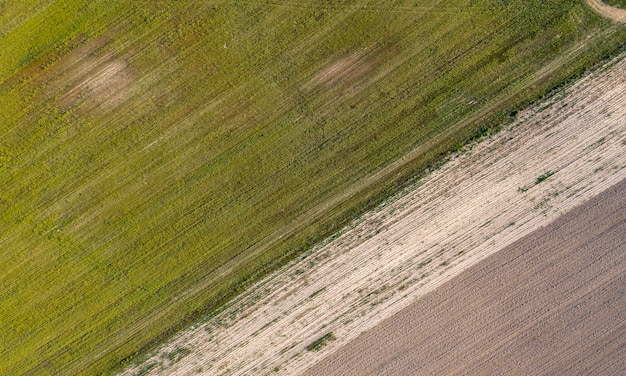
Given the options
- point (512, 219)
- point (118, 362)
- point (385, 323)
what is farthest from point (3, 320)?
point (512, 219)

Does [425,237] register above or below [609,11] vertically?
below

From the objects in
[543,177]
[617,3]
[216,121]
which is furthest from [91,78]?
[617,3]

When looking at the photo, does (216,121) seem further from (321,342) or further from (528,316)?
(528,316)

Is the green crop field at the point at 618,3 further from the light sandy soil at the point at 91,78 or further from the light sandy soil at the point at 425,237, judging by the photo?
the light sandy soil at the point at 91,78

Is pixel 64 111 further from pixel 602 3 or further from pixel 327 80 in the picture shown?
pixel 602 3

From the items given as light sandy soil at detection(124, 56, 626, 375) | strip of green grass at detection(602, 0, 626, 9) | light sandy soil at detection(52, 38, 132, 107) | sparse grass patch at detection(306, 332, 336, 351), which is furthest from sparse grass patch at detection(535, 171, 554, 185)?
light sandy soil at detection(52, 38, 132, 107)
